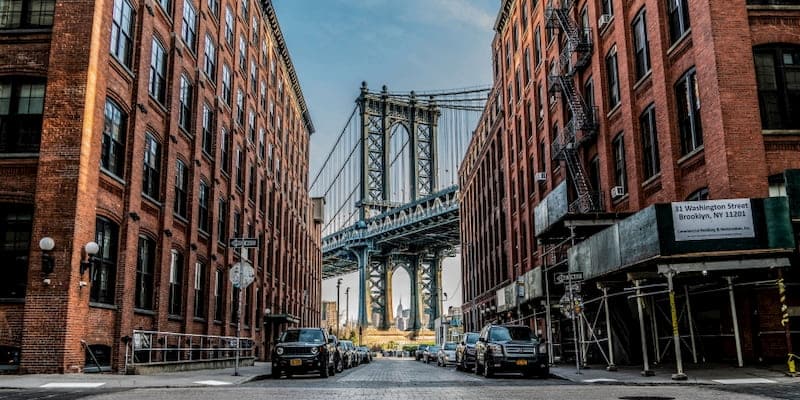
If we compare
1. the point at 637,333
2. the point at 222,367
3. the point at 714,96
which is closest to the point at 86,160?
the point at 222,367

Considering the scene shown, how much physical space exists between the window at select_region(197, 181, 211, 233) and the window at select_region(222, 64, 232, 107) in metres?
5.52

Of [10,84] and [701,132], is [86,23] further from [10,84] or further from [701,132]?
[701,132]

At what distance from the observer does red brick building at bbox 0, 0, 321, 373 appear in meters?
18.4

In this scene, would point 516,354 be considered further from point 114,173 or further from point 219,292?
point 219,292

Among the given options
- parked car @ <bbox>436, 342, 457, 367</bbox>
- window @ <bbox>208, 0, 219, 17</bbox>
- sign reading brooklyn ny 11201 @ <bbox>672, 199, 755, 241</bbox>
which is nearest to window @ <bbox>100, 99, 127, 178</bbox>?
window @ <bbox>208, 0, 219, 17</bbox>

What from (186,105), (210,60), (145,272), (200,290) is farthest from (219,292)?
(210,60)

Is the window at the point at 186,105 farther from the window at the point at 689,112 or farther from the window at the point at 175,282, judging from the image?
the window at the point at 689,112

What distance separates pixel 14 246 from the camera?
19047 millimetres

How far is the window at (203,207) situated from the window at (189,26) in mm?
5935

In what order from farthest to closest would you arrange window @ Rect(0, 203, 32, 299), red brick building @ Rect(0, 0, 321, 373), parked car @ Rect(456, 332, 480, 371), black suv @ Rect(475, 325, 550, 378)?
parked car @ Rect(456, 332, 480, 371)
black suv @ Rect(475, 325, 550, 378)
window @ Rect(0, 203, 32, 299)
red brick building @ Rect(0, 0, 321, 373)

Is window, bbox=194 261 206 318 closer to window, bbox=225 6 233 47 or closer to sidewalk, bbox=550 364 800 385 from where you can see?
window, bbox=225 6 233 47

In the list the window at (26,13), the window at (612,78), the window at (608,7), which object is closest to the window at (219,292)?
the window at (26,13)

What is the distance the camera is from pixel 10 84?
20.0 meters

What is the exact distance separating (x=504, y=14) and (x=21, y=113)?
114 feet
